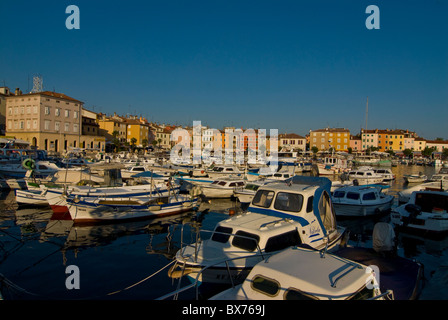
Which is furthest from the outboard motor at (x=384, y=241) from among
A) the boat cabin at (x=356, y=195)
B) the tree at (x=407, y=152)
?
the tree at (x=407, y=152)

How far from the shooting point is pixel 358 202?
20859 millimetres

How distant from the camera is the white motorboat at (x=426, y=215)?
54.5 ft

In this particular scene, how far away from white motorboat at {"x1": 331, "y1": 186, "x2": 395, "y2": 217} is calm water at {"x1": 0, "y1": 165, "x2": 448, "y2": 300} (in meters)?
0.70

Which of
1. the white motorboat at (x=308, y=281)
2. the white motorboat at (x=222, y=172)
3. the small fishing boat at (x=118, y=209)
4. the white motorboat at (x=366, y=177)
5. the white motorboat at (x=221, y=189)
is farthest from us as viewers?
the white motorboat at (x=366, y=177)

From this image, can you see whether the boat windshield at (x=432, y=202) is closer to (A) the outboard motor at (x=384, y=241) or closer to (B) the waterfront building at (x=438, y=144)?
(A) the outboard motor at (x=384, y=241)

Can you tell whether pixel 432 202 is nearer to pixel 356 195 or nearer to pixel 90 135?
pixel 356 195

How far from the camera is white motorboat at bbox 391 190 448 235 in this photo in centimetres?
1661

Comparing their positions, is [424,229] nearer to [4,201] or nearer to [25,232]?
[25,232]

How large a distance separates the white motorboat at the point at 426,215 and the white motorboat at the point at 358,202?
3.07m

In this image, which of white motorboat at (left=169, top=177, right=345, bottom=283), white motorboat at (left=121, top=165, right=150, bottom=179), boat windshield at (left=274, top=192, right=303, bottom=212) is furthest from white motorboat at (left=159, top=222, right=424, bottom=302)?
white motorboat at (left=121, top=165, right=150, bottom=179)

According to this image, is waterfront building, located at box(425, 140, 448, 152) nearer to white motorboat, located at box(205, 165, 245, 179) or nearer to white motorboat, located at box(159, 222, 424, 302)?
white motorboat, located at box(205, 165, 245, 179)

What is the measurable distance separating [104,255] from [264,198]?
8056mm
